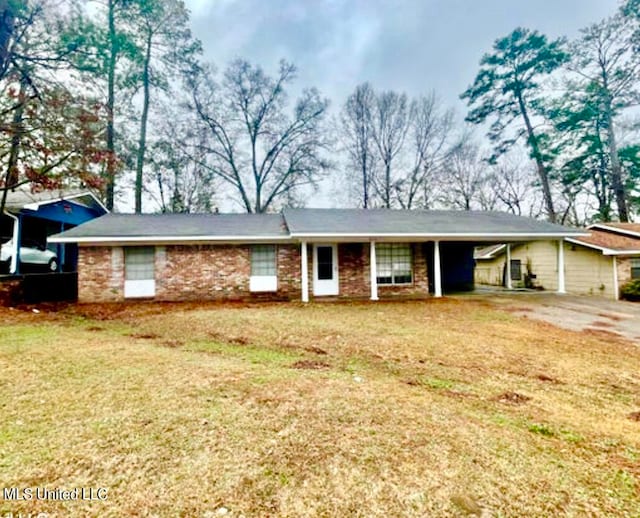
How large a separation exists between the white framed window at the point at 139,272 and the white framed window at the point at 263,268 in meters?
3.25

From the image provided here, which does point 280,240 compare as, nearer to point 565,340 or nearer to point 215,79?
point 565,340

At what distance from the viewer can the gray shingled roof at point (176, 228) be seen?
1061 cm

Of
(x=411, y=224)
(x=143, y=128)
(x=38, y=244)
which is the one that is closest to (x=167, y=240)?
(x=38, y=244)

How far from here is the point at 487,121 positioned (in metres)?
20.7

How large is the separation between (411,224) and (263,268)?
18.7 feet

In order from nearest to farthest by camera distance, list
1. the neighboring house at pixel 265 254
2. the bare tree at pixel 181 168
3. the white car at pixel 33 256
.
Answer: the neighboring house at pixel 265 254 < the white car at pixel 33 256 < the bare tree at pixel 181 168

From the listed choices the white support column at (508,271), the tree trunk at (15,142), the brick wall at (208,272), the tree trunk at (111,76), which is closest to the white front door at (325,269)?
the brick wall at (208,272)

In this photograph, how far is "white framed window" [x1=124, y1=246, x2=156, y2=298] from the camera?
36.3ft

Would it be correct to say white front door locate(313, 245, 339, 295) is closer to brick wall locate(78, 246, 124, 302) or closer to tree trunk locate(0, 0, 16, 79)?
brick wall locate(78, 246, 124, 302)

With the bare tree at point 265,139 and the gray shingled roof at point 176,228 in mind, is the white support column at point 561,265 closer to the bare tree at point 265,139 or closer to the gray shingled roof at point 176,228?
the gray shingled roof at point 176,228

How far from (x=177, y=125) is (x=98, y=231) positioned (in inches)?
523

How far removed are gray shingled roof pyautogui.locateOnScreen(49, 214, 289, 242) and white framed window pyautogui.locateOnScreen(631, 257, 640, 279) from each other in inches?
525

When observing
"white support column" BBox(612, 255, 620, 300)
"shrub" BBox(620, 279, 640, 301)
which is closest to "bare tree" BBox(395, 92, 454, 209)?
"white support column" BBox(612, 255, 620, 300)

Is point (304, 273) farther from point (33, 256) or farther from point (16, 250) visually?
point (33, 256)
